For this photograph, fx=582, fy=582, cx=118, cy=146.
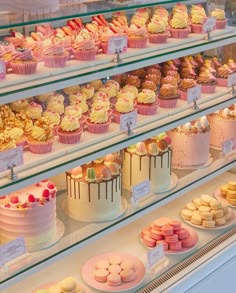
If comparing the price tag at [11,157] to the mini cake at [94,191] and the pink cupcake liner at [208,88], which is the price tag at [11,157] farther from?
the pink cupcake liner at [208,88]

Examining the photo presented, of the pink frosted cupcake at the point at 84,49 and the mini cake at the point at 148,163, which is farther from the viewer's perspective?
the mini cake at the point at 148,163

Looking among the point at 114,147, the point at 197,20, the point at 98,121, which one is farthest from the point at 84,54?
the point at 197,20

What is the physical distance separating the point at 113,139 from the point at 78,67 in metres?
0.37

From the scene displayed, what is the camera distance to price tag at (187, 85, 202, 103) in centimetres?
284

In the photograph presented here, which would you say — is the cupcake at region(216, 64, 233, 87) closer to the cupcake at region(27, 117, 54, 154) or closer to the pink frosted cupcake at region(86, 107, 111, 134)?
the pink frosted cupcake at region(86, 107, 111, 134)

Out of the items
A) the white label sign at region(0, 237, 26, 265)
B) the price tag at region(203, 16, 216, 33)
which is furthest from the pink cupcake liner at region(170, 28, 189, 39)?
the white label sign at region(0, 237, 26, 265)

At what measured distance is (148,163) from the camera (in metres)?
2.79

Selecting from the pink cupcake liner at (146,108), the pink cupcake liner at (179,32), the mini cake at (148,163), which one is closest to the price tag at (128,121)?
the pink cupcake liner at (146,108)

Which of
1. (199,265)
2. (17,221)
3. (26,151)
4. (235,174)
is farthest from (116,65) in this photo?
Answer: (235,174)

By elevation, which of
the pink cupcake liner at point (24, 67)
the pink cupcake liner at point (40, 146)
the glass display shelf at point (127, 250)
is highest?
the pink cupcake liner at point (24, 67)

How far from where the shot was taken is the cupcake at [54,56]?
222 centimetres

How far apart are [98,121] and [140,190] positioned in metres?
0.43

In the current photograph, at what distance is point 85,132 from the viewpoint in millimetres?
2496

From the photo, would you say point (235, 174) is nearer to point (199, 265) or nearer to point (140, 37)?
point (199, 265)
